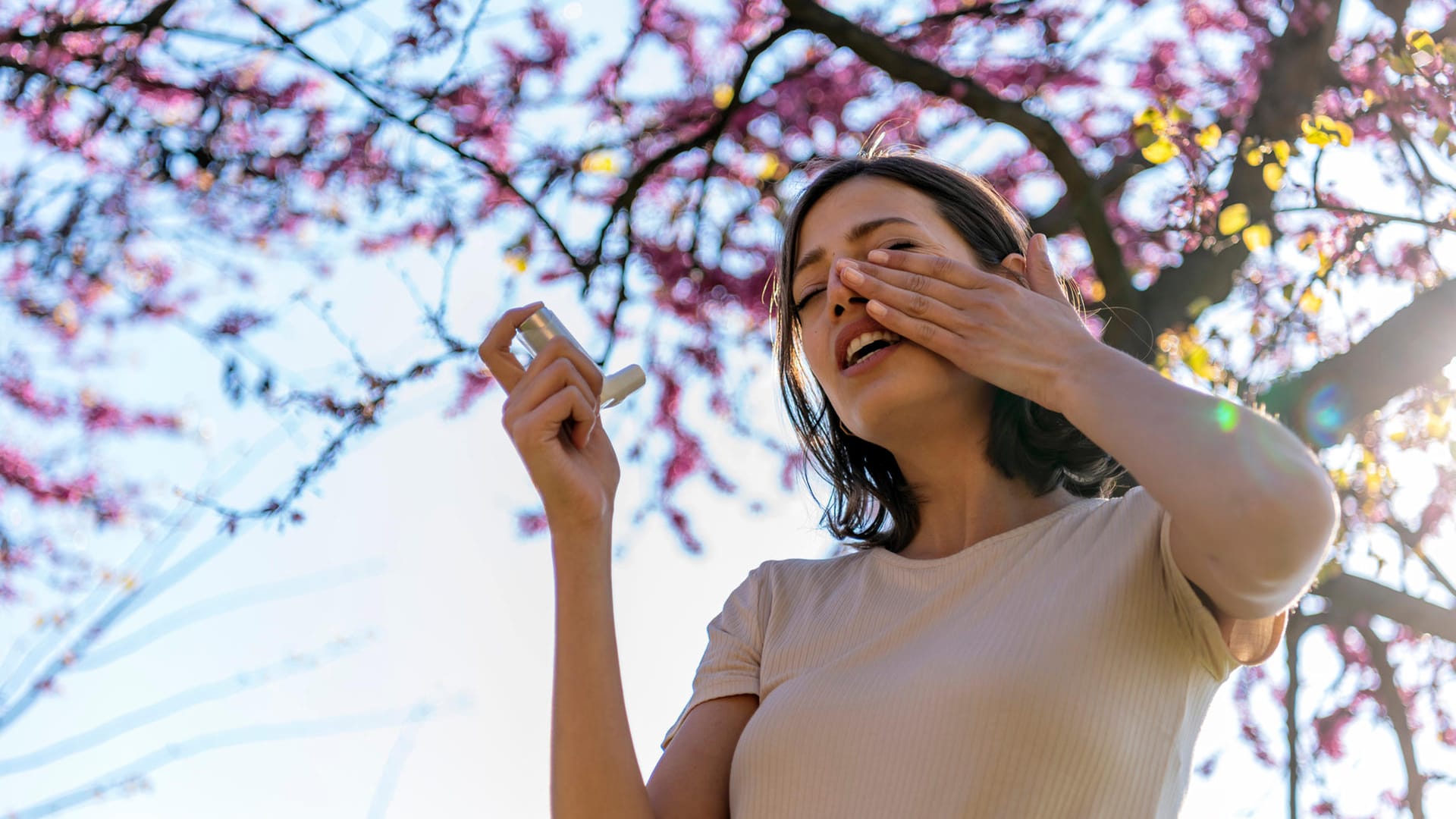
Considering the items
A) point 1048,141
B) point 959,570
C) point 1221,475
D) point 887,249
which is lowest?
point 1221,475

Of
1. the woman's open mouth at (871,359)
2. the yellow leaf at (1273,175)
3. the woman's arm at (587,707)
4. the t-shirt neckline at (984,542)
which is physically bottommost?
the t-shirt neckline at (984,542)

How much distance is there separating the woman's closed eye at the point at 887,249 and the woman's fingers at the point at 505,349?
1.41 feet

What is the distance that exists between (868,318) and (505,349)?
0.48 m

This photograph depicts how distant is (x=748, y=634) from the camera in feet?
5.43

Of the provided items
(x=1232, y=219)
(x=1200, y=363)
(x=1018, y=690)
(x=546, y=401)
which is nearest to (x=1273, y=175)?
(x=1232, y=219)

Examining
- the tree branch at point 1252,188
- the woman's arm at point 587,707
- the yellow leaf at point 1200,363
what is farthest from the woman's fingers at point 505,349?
the yellow leaf at point 1200,363

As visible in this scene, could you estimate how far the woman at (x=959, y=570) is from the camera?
112 centimetres

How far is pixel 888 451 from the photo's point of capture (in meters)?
1.84

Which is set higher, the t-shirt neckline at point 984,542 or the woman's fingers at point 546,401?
the woman's fingers at point 546,401

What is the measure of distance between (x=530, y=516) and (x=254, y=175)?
2096mm

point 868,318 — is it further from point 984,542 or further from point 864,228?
point 984,542

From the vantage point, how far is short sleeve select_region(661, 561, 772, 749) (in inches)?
62.4

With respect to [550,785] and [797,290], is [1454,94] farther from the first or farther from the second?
[550,785]

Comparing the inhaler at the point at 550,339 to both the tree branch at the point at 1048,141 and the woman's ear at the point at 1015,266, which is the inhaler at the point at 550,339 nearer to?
the woman's ear at the point at 1015,266
